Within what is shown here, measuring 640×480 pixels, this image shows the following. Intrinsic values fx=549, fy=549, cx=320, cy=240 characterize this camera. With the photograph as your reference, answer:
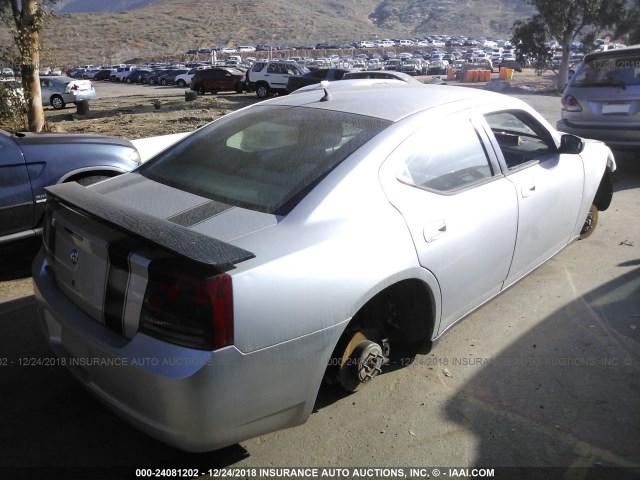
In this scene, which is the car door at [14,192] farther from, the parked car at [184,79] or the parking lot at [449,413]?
the parked car at [184,79]

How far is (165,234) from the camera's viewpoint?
6.95 feet

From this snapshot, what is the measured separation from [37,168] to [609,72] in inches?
287

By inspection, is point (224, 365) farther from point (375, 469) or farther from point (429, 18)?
point (429, 18)

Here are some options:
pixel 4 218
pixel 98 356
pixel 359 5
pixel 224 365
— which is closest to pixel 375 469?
pixel 224 365

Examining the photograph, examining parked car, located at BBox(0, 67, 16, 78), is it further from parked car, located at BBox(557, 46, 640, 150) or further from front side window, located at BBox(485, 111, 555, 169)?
front side window, located at BBox(485, 111, 555, 169)

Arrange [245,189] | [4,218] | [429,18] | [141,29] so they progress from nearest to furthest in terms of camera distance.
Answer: [245,189], [4,218], [141,29], [429,18]

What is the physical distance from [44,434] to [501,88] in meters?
30.3

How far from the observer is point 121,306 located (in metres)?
Answer: 2.23

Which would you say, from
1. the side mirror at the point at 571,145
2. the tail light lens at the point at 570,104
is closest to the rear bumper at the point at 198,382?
the side mirror at the point at 571,145

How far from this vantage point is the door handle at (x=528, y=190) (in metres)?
3.50

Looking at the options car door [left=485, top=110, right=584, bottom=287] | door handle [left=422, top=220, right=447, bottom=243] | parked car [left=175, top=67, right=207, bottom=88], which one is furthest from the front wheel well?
parked car [left=175, top=67, right=207, bottom=88]

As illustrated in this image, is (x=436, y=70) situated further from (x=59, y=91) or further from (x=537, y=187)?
(x=537, y=187)

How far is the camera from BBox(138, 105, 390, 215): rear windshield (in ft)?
8.67

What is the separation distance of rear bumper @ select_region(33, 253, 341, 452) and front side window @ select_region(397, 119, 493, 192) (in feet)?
3.43
